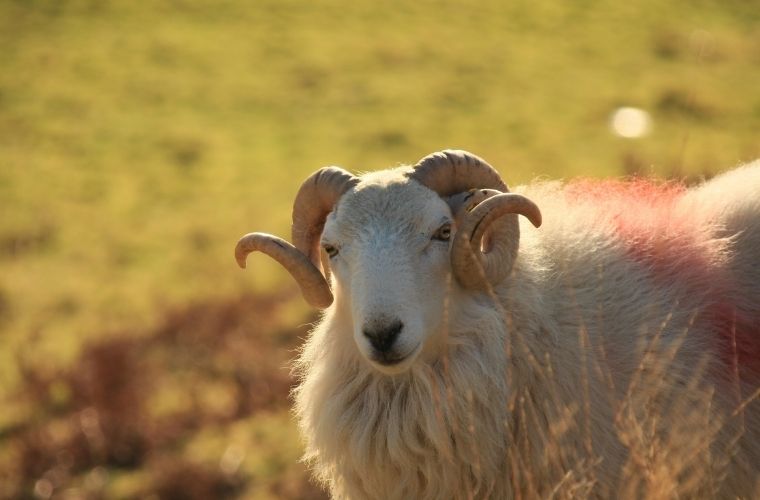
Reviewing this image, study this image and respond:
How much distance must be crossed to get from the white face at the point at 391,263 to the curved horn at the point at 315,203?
0.12 metres

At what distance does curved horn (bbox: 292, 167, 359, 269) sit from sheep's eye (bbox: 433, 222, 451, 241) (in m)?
0.52

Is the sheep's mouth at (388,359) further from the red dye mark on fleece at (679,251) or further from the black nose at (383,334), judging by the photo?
the red dye mark on fleece at (679,251)

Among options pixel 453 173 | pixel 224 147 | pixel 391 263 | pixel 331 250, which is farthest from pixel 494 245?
pixel 224 147

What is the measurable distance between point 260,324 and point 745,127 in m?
11.7

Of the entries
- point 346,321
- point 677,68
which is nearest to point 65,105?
point 677,68

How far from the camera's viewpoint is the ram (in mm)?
4492

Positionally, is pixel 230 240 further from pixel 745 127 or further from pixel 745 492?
pixel 745 492

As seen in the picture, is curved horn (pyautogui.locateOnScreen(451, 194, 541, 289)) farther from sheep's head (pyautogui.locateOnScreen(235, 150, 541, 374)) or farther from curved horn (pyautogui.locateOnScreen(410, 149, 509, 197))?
curved horn (pyautogui.locateOnScreen(410, 149, 509, 197))

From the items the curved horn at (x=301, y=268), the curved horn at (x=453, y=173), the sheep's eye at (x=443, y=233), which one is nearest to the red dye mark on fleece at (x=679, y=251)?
the curved horn at (x=453, y=173)

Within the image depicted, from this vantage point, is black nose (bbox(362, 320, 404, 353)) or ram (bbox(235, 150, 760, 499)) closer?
black nose (bbox(362, 320, 404, 353))

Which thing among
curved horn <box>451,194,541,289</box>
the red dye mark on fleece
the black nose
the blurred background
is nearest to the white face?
the black nose

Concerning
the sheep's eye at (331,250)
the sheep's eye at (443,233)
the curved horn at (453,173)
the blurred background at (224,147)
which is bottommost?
the blurred background at (224,147)

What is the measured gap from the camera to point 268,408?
457 inches

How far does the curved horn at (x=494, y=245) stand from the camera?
14.8 feet
